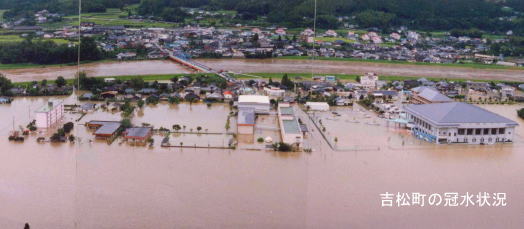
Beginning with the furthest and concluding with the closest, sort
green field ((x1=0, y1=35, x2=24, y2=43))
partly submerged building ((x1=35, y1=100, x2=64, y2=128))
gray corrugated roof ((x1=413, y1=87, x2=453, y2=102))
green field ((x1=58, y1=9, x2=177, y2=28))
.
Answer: green field ((x1=58, y1=9, x2=177, y2=28)), green field ((x1=0, y1=35, x2=24, y2=43)), gray corrugated roof ((x1=413, y1=87, x2=453, y2=102)), partly submerged building ((x1=35, y1=100, x2=64, y2=128))

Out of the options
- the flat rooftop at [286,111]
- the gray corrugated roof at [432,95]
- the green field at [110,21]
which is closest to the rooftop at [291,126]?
the flat rooftop at [286,111]

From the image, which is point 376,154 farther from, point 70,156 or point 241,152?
point 70,156

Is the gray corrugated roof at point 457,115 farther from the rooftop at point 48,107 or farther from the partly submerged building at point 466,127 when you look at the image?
the rooftop at point 48,107

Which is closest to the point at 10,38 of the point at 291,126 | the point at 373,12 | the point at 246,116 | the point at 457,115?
the point at 246,116

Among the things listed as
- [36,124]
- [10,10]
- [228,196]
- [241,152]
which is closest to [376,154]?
[241,152]

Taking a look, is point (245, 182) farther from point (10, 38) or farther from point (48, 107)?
point (10, 38)

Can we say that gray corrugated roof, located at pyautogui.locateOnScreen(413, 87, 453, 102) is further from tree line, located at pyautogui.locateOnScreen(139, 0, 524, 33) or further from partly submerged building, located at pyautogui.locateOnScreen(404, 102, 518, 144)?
tree line, located at pyautogui.locateOnScreen(139, 0, 524, 33)

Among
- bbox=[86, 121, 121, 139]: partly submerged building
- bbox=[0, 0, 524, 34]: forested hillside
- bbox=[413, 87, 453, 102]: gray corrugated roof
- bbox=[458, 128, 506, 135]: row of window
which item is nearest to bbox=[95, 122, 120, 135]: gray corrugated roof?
bbox=[86, 121, 121, 139]: partly submerged building
